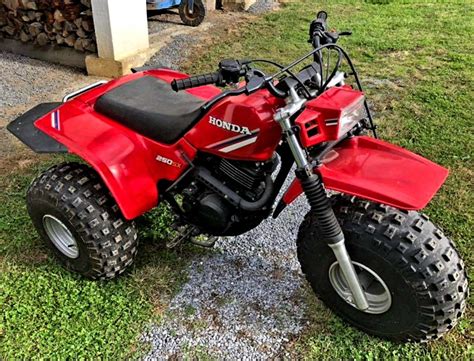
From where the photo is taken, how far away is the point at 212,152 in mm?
2391

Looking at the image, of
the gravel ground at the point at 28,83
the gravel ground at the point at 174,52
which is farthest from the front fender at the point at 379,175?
the gravel ground at the point at 174,52

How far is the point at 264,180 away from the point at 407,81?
11.7ft

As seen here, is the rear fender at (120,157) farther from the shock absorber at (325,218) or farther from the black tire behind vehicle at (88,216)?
the shock absorber at (325,218)

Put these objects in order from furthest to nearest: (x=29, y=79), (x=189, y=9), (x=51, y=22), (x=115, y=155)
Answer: (x=189, y=9) < (x=51, y=22) < (x=29, y=79) < (x=115, y=155)

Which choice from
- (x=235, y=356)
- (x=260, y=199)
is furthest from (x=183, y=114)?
(x=235, y=356)

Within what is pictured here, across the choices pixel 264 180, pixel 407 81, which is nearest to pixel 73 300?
pixel 264 180

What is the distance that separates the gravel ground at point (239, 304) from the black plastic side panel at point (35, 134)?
1.06 metres

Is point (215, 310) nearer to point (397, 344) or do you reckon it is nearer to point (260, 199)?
point (260, 199)

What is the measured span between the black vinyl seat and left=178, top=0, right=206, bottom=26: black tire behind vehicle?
4.48 meters

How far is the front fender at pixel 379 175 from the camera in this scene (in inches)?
79.4

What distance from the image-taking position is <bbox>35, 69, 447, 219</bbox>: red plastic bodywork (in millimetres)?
2072

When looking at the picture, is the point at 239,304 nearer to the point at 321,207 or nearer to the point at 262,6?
the point at 321,207

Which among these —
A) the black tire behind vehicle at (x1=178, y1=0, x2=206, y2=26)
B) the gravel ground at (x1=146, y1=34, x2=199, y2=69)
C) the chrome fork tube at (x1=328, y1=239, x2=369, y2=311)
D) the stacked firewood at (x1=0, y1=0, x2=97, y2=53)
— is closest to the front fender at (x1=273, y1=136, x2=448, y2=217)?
the chrome fork tube at (x1=328, y1=239, x2=369, y2=311)

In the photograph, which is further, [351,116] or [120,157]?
[120,157]
